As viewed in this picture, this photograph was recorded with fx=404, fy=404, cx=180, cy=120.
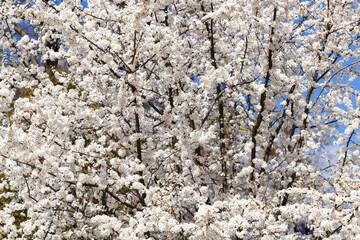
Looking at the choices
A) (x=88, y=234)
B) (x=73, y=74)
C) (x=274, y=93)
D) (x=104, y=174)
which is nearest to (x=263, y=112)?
(x=274, y=93)

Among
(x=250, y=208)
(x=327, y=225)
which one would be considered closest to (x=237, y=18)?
(x=250, y=208)

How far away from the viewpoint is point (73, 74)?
29.6 feet

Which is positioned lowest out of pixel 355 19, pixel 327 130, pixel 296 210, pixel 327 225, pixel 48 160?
pixel 327 225

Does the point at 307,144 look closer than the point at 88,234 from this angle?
No

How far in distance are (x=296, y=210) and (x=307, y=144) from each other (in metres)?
2.19

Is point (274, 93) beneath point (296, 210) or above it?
above

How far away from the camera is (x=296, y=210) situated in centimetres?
575

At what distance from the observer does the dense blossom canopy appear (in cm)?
565

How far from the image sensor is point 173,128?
7.23 metres

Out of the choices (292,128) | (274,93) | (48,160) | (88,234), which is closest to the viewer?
(48,160)

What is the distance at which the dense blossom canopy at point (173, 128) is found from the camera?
5.65 m

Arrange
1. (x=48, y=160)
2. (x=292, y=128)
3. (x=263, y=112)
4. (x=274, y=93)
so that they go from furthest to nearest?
1. (x=292, y=128)
2. (x=274, y=93)
3. (x=263, y=112)
4. (x=48, y=160)

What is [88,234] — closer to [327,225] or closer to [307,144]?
[327,225]

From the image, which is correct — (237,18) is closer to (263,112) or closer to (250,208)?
(263,112)
